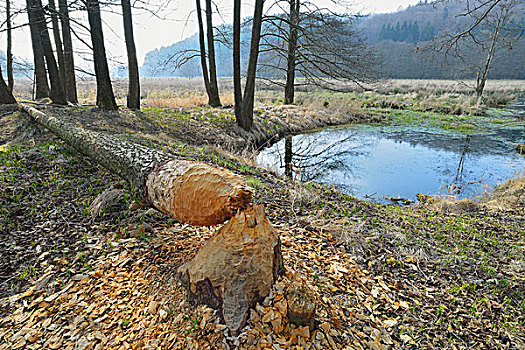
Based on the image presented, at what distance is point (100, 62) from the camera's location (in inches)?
270

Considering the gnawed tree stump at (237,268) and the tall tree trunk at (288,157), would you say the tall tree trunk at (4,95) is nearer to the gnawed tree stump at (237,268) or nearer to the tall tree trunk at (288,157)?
the tall tree trunk at (288,157)

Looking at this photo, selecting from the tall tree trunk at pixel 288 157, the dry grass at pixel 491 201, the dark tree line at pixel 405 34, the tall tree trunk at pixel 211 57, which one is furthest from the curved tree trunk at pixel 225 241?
the dark tree line at pixel 405 34

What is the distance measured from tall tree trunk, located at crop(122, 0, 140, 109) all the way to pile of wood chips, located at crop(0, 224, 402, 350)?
283 inches

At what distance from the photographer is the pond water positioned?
20.1ft

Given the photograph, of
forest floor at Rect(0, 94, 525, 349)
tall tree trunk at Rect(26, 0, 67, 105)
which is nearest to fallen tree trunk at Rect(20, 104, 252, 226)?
forest floor at Rect(0, 94, 525, 349)

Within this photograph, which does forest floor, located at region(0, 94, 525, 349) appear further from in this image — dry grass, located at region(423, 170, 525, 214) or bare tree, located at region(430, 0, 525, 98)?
bare tree, located at region(430, 0, 525, 98)

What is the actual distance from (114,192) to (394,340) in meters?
2.90

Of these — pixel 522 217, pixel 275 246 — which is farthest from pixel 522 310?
pixel 522 217

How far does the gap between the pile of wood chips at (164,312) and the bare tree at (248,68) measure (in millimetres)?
7250

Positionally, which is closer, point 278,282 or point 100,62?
point 278,282

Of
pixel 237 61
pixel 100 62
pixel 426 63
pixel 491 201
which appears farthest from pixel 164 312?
pixel 426 63

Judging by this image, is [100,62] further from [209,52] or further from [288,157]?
[288,157]

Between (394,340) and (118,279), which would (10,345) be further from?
(394,340)

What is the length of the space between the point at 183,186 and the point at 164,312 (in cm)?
83
